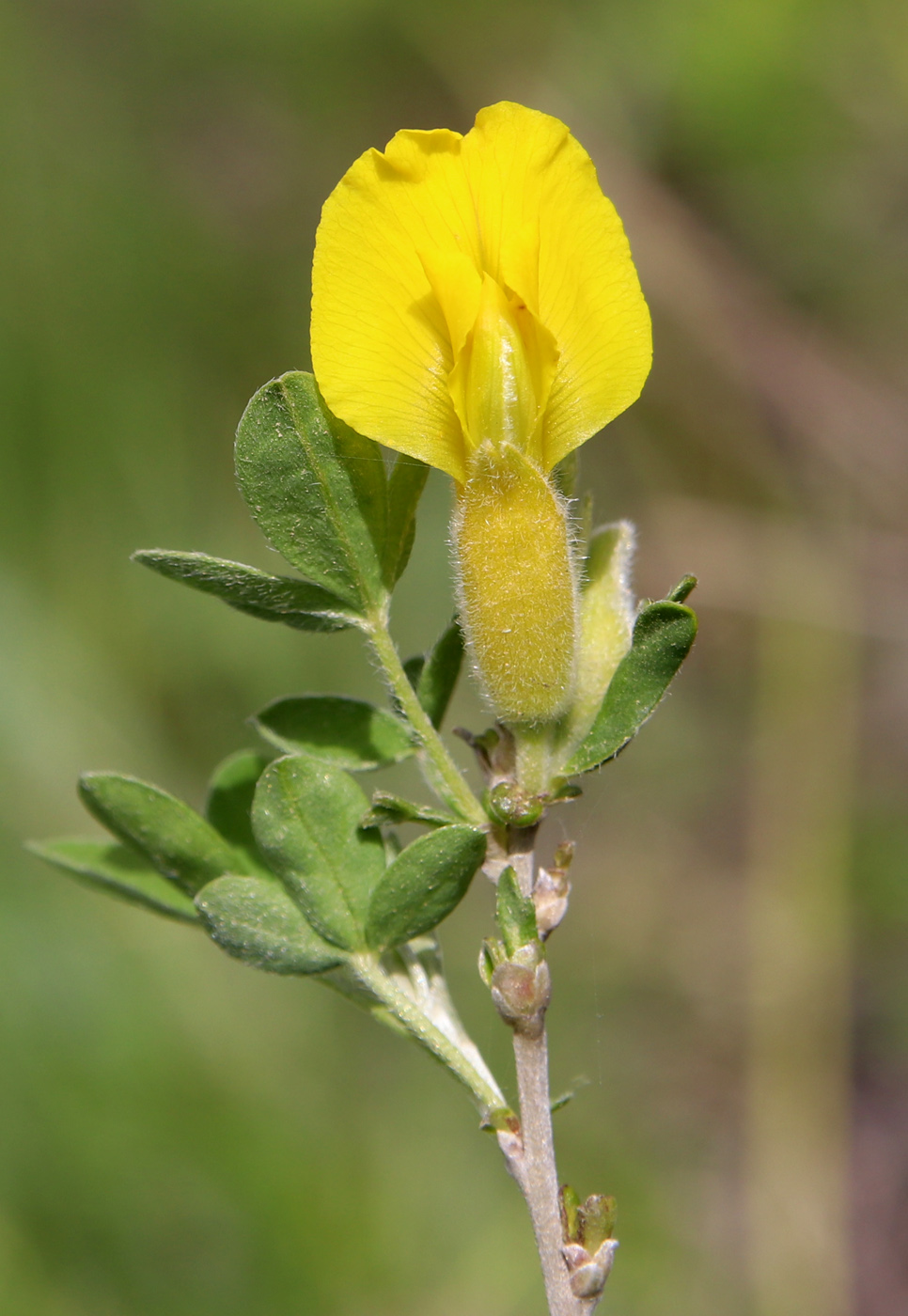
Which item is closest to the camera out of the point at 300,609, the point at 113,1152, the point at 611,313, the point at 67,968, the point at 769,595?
the point at 611,313

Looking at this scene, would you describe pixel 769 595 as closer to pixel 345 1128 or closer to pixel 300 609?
pixel 345 1128

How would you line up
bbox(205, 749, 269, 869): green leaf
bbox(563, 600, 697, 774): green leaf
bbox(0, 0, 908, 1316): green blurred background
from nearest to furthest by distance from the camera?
bbox(563, 600, 697, 774): green leaf → bbox(205, 749, 269, 869): green leaf → bbox(0, 0, 908, 1316): green blurred background

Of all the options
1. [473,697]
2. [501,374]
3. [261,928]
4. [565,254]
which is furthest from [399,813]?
[473,697]

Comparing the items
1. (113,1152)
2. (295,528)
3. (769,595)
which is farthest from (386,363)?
(769,595)

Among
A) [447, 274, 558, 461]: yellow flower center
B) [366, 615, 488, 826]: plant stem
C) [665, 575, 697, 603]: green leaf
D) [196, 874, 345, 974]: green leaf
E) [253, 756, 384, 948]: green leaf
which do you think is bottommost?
[196, 874, 345, 974]: green leaf

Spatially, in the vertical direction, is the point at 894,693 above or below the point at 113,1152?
above

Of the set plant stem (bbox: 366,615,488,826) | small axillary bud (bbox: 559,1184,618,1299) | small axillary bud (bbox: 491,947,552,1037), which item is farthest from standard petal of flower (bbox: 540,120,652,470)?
small axillary bud (bbox: 559,1184,618,1299)

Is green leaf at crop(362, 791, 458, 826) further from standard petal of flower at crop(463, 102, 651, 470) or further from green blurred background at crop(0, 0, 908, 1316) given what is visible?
green blurred background at crop(0, 0, 908, 1316)

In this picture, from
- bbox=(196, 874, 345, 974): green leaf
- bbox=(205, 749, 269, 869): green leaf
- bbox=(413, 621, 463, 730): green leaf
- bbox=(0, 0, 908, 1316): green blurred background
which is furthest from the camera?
bbox=(0, 0, 908, 1316): green blurred background

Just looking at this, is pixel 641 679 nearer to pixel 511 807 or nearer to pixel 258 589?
pixel 511 807
